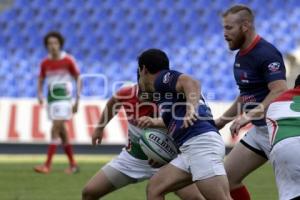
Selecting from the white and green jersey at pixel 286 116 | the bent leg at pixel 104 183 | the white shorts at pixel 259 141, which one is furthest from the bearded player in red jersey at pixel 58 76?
the white and green jersey at pixel 286 116

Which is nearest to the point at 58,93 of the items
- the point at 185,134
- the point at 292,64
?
the point at 292,64

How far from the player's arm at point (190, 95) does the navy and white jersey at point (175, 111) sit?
0.22 ft

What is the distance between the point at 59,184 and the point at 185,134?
4.82m

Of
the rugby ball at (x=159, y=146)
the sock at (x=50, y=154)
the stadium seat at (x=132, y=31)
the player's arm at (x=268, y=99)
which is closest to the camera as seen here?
the player's arm at (x=268, y=99)

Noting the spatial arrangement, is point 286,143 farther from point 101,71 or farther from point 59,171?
point 101,71

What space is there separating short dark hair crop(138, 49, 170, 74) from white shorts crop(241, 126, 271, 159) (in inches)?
47.4

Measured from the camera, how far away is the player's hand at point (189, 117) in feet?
19.7

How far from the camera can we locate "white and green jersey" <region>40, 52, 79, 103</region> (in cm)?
1298

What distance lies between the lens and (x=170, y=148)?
6.61m

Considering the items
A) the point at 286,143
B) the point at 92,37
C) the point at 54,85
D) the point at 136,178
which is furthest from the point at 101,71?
the point at 286,143

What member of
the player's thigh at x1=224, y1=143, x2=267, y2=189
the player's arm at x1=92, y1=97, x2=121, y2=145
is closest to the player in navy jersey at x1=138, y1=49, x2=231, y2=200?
the player's thigh at x1=224, y1=143, x2=267, y2=189

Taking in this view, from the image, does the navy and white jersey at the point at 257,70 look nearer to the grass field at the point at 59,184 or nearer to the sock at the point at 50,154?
the grass field at the point at 59,184

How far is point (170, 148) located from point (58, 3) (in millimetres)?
13476

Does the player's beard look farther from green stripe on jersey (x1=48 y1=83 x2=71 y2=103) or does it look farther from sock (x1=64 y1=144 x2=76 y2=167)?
green stripe on jersey (x1=48 y1=83 x2=71 y2=103)
